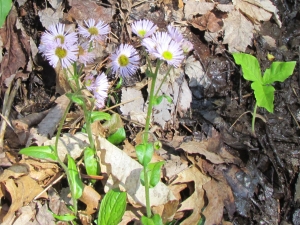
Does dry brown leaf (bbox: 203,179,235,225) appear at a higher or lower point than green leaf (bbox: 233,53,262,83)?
lower


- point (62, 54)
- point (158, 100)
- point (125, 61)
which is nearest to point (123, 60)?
point (125, 61)

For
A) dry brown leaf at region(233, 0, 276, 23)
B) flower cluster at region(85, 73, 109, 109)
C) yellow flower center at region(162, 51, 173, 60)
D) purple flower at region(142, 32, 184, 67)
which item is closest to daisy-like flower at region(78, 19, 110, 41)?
flower cluster at region(85, 73, 109, 109)

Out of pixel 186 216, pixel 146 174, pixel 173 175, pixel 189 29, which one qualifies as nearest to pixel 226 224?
pixel 186 216

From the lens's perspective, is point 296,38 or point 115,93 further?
point 296,38

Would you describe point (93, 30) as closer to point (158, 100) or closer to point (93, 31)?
point (93, 31)

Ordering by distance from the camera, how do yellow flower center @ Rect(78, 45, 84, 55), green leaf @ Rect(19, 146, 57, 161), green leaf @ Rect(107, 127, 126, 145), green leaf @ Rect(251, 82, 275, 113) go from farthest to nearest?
green leaf @ Rect(251, 82, 275, 113), green leaf @ Rect(107, 127, 126, 145), green leaf @ Rect(19, 146, 57, 161), yellow flower center @ Rect(78, 45, 84, 55)

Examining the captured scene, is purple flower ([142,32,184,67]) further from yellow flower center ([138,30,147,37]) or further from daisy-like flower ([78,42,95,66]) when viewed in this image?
daisy-like flower ([78,42,95,66])

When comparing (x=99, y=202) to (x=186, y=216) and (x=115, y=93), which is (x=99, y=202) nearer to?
(x=186, y=216)
